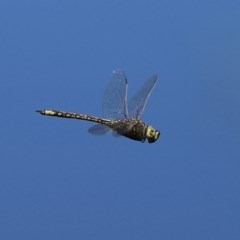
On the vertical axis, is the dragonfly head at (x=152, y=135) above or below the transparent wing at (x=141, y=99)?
below

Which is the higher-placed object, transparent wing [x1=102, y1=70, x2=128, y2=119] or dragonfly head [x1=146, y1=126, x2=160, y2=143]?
transparent wing [x1=102, y1=70, x2=128, y2=119]

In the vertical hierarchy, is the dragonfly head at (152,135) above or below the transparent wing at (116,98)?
below

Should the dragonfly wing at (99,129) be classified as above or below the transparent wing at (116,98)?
below
